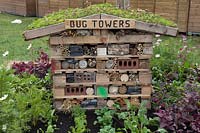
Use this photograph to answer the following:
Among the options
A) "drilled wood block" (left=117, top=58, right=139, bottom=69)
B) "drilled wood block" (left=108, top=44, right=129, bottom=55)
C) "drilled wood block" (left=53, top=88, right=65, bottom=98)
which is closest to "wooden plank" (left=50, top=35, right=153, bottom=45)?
"drilled wood block" (left=108, top=44, right=129, bottom=55)

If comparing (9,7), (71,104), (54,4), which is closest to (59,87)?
(71,104)

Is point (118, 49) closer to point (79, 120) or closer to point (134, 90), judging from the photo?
point (134, 90)

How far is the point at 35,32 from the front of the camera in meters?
3.65

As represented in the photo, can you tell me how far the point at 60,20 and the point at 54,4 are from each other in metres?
8.89

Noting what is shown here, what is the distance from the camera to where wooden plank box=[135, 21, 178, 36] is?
11.9ft

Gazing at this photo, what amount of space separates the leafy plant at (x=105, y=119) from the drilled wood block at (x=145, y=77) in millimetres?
448

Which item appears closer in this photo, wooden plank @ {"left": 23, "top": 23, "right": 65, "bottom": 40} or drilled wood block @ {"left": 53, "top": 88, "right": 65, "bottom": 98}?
wooden plank @ {"left": 23, "top": 23, "right": 65, "bottom": 40}

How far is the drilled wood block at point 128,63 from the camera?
12.5 feet

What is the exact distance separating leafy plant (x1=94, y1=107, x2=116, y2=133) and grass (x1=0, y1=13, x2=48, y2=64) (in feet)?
9.81

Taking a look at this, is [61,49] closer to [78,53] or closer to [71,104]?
[78,53]

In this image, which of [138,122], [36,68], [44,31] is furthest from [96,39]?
[36,68]

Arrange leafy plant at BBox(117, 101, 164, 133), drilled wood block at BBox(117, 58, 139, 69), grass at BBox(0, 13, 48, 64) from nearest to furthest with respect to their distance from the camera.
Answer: leafy plant at BBox(117, 101, 164, 133) < drilled wood block at BBox(117, 58, 139, 69) < grass at BBox(0, 13, 48, 64)

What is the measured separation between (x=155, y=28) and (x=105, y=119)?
1020 mm

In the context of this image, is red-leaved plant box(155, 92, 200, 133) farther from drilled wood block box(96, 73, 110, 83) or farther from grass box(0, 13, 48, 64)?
grass box(0, 13, 48, 64)
